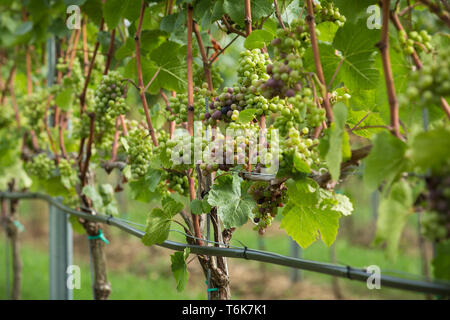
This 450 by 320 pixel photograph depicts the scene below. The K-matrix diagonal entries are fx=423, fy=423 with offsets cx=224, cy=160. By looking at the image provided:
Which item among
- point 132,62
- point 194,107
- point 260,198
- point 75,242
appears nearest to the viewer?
point 260,198

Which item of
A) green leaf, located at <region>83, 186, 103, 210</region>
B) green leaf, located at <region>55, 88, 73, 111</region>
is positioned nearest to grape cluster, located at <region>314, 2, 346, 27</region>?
green leaf, located at <region>83, 186, 103, 210</region>

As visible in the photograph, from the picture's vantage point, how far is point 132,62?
1.35m

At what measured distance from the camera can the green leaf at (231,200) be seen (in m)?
0.91

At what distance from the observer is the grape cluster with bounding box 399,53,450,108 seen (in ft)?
1.79

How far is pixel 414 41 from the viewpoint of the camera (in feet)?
2.19

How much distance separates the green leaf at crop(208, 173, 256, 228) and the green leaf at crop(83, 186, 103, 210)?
0.82 m

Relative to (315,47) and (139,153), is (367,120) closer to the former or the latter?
(315,47)

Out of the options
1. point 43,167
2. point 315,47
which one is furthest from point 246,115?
point 43,167

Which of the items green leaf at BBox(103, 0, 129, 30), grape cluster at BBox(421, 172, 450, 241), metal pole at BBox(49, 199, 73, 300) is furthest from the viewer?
metal pole at BBox(49, 199, 73, 300)

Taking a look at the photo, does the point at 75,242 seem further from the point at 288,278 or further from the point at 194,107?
the point at 194,107

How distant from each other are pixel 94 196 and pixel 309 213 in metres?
1.00

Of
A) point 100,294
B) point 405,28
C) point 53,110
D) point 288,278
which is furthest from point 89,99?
point 288,278

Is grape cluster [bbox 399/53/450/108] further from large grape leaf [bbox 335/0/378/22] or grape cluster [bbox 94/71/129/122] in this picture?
grape cluster [bbox 94/71/129/122]
